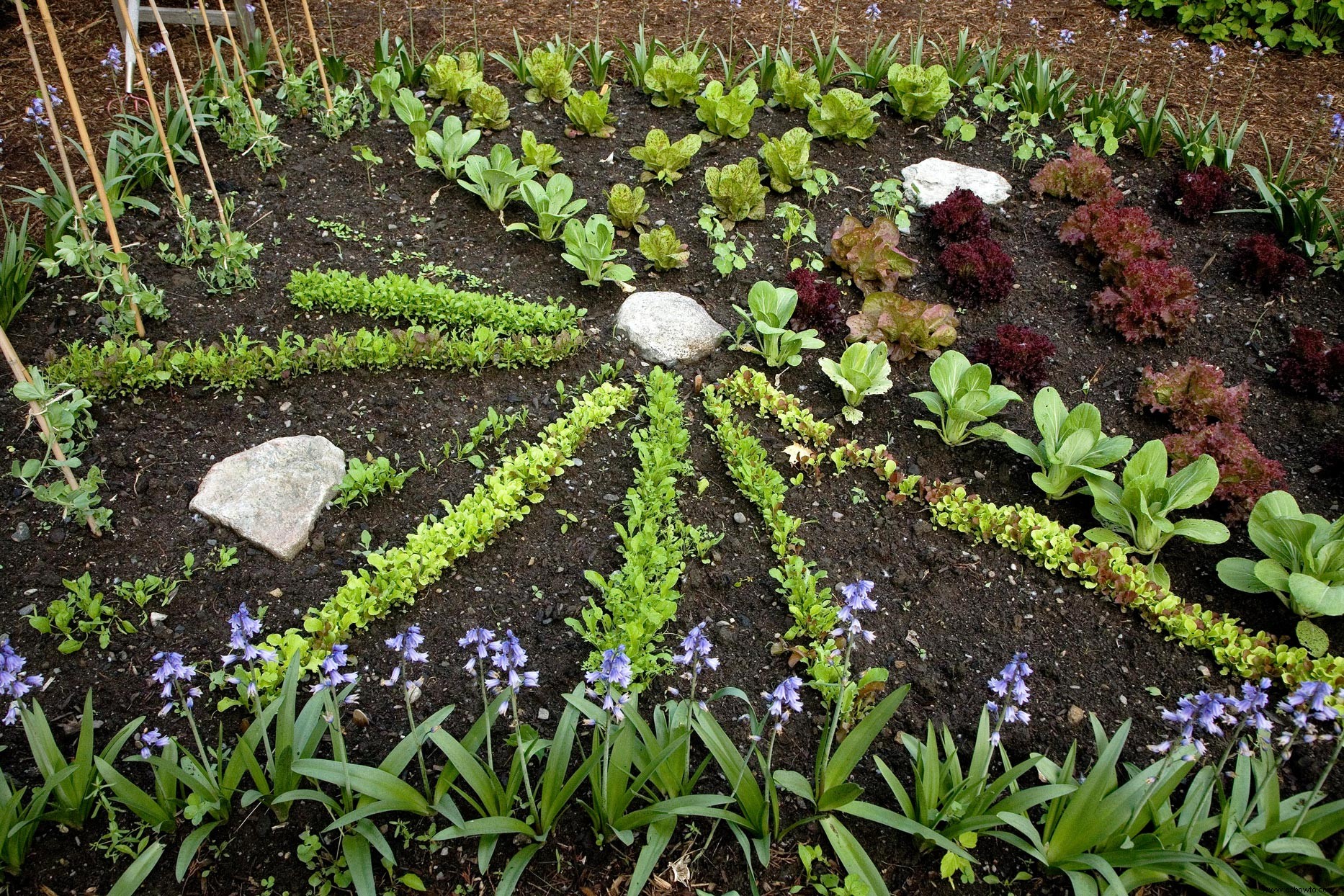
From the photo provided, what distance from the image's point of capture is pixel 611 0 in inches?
322

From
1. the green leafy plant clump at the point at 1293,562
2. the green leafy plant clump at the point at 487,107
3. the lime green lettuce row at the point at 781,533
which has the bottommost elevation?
the green leafy plant clump at the point at 1293,562

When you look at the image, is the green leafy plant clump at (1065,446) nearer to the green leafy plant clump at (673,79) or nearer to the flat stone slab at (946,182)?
the flat stone slab at (946,182)

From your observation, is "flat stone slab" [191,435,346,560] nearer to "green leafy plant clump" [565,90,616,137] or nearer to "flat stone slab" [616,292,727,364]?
"flat stone slab" [616,292,727,364]

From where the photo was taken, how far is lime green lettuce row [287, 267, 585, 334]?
5.02m

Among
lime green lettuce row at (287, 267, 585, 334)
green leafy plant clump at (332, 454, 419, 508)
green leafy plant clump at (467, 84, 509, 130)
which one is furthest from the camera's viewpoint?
green leafy plant clump at (467, 84, 509, 130)

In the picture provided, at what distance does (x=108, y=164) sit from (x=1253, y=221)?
6.72 m

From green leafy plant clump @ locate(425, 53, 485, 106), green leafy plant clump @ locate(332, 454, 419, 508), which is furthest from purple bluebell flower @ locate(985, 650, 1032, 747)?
green leafy plant clump @ locate(425, 53, 485, 106)

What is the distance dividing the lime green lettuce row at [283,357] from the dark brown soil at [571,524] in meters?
0.09

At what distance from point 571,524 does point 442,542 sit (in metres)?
0.59

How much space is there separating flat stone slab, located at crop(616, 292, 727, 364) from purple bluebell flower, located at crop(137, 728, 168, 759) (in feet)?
9.07

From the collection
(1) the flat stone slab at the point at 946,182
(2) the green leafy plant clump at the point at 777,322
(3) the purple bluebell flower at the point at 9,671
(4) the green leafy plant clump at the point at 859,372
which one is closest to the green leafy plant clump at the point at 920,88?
(1) the flat stone slab at the point at 946,182

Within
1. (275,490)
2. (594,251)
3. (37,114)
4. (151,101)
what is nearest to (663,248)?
(594,251)

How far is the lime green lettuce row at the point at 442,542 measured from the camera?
3533mm

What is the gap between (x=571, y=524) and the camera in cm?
425
